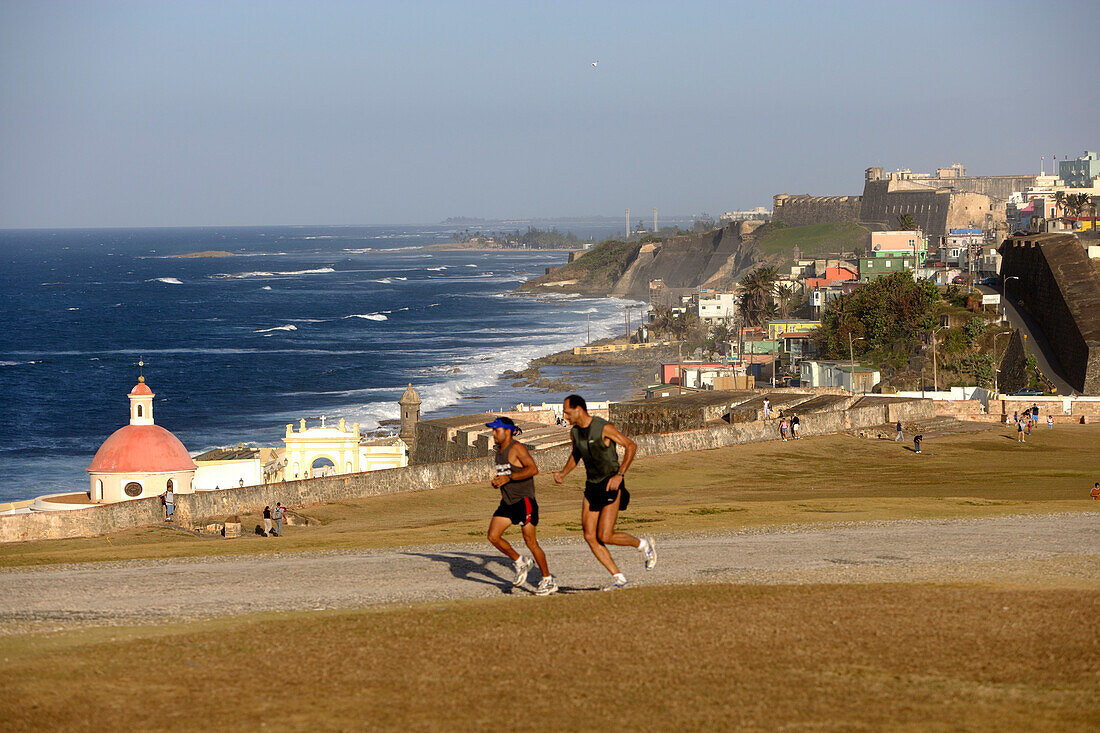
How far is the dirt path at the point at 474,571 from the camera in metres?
13.7

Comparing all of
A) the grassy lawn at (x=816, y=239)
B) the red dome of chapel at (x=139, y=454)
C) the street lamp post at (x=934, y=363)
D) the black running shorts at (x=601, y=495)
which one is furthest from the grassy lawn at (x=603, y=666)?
the grassy lawn at (x=816, y=239)

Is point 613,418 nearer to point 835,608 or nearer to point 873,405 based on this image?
point 873,405

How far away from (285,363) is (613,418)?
72044 millimetres

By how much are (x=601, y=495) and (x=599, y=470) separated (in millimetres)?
333

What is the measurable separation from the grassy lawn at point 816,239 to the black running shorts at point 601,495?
144 meters

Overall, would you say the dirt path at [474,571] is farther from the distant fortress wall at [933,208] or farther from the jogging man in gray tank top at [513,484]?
the distant fortress wall at [933,208]

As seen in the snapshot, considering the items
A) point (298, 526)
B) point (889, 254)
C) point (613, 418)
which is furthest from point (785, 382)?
point (298, 526)

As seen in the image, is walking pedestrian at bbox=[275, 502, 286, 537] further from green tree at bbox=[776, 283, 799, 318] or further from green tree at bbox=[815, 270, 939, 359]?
green tree at bbox=[776, 283, 799, 318]

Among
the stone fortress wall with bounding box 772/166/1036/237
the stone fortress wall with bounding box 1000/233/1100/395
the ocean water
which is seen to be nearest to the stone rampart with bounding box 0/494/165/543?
the ocean water

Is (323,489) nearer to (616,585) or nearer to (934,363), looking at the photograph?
(616,585)

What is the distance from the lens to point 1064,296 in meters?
63.7

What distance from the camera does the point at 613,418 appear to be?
43.2 meters

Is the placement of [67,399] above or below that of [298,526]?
below

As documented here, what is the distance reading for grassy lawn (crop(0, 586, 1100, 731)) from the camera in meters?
8.98
